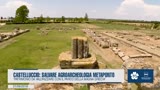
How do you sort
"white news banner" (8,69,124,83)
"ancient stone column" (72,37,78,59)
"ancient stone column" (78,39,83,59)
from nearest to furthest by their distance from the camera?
"white news banner" (8,69,124,83), "ancient stone column" (72,37,78,59), "ancient stone column" (78,39,83,59)

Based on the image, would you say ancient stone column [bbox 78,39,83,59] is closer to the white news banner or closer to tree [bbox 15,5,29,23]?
the white news banner

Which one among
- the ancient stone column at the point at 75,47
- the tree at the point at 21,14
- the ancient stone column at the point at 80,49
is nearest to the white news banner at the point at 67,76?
the ancient stone column at the point at 75,47

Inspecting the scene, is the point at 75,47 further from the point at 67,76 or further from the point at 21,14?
the point at 21,14

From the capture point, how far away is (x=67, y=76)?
32.1 feet

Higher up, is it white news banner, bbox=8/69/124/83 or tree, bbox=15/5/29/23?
tree, bbox=15/5/29/23

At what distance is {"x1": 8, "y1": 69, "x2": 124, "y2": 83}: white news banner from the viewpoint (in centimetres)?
943

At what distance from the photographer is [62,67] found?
11.1 metres

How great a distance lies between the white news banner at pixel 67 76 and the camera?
9.43 meters

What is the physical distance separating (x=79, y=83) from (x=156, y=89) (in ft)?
9.89

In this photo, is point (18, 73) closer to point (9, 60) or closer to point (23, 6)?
point (9, 60)

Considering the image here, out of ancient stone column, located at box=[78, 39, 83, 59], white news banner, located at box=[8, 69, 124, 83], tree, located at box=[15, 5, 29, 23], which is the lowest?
white news banner, located at box=[8, 69, 124, 83]

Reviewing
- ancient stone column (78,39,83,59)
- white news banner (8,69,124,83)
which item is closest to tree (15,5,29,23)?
ancient stone column (78,39,83,59)

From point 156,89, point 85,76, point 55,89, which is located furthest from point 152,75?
point 55,89

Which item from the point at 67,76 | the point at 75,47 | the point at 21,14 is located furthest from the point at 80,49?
the point at 21,14
